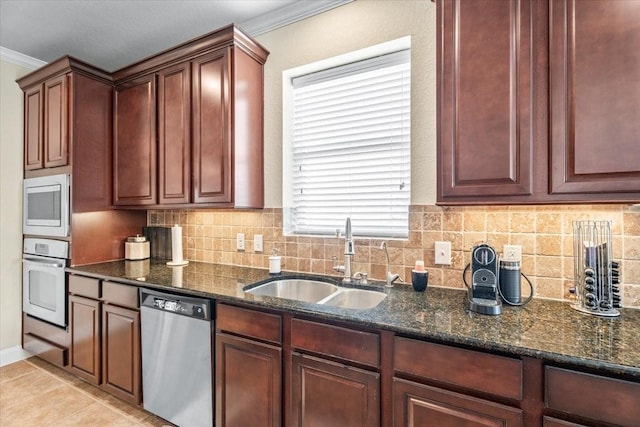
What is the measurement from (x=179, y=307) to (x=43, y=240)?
69.5 inches

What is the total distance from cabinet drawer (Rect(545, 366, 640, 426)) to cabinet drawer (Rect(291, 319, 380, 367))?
1.86 ft

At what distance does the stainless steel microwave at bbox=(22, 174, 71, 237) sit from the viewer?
8.23 feet

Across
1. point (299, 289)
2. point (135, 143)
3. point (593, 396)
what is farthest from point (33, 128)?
point (593, 396)

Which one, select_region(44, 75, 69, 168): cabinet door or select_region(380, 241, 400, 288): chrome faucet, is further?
select_region(44, 75, 69, 168): cabinet door

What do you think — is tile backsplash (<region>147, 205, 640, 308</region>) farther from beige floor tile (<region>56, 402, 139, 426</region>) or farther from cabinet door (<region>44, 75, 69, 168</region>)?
cabinet door (<region>44, 75, 69, 168</region>)

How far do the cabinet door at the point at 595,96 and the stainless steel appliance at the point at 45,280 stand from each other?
10.5 ft

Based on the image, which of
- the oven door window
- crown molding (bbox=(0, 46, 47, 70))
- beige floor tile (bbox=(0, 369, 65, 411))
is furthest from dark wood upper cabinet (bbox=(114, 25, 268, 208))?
beige floor tile (bbox=(0, 369, 65, 411))

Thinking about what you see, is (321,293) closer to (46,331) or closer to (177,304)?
(177,304)

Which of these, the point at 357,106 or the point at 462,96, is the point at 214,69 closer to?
the point at 357,106

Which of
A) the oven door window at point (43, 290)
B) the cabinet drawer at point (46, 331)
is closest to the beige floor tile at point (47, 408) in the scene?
the cabinet drawer at point (46, 331)

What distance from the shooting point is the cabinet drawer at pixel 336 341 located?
1.29m

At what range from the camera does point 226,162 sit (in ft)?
6.97

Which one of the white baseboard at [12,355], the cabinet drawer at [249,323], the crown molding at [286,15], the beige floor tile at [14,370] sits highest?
the crown molding at [286,15]

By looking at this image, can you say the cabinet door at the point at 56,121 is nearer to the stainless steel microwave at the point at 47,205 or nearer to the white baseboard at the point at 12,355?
the stainless steel microwave at the point at 47,205
